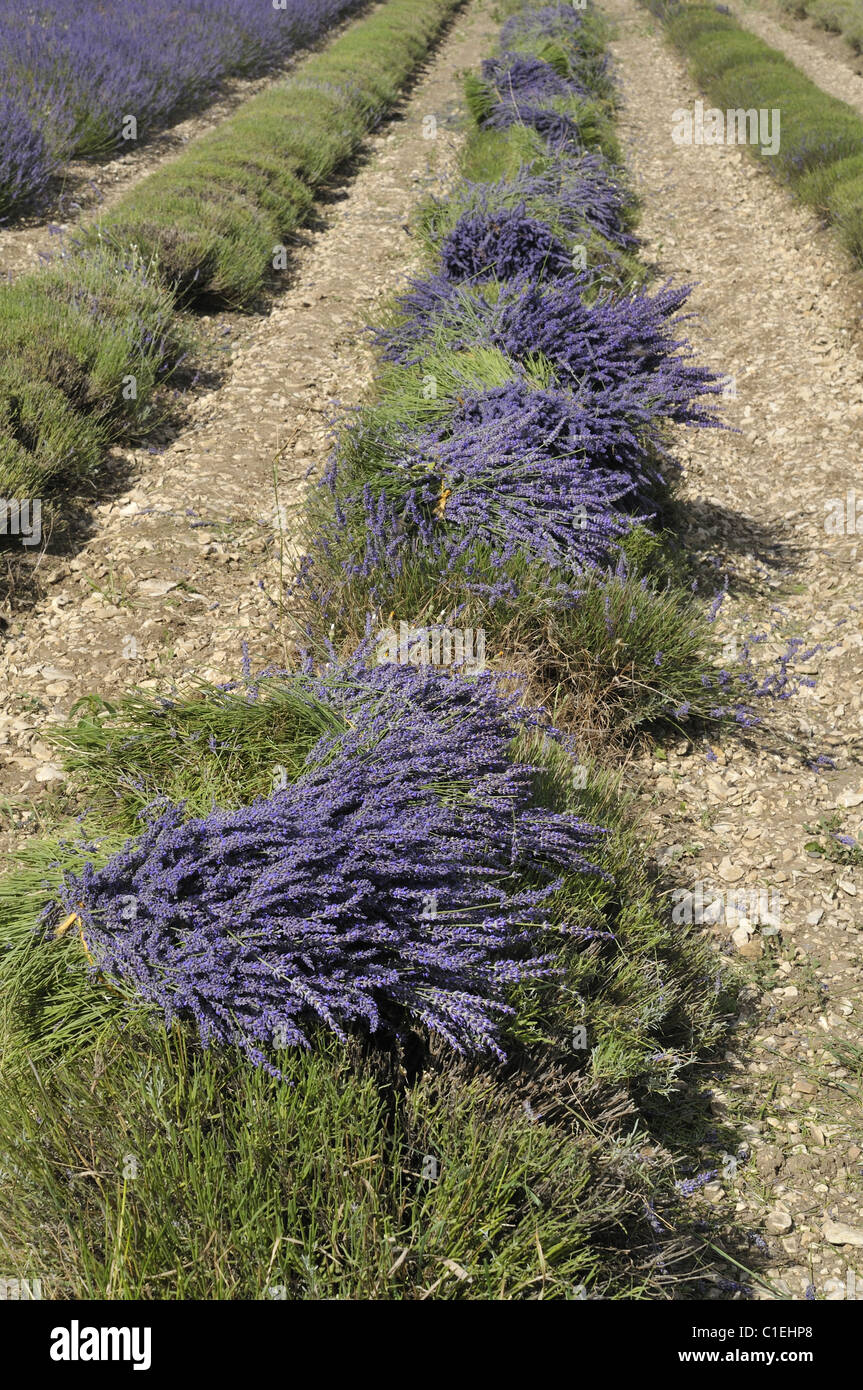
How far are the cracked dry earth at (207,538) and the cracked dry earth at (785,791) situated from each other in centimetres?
207

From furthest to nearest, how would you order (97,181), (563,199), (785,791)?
(97,181) < (563,199) < (785,791)

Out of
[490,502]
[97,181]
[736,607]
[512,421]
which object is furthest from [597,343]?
[97,181]

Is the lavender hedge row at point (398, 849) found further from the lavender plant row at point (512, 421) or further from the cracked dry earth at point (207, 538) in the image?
the cracked dry earth at point (207, 538)

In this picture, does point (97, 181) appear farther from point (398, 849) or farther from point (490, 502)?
point (398, 849)

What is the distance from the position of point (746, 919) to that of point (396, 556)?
6.76 feet

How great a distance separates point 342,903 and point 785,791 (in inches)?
98.3

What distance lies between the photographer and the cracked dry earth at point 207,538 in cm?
407

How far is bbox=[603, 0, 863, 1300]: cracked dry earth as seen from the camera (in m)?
2.74

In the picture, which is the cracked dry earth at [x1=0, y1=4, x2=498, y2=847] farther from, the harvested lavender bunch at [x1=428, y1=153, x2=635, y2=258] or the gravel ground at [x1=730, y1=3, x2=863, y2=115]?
the gravel ground at [x1=730, y1=3, x2=863, y2=115]

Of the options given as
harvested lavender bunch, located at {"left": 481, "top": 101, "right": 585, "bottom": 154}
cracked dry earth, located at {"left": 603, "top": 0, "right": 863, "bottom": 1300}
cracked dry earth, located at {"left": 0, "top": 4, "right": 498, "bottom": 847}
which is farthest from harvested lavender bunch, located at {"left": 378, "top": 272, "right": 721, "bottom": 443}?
harvested lavender bunch, located at {"left": 481, "top": 101, "right": 585, "bottom": 154}

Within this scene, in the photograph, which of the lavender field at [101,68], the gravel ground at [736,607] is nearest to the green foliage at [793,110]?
the gravel ground at [736,607]

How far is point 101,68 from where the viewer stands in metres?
10.9

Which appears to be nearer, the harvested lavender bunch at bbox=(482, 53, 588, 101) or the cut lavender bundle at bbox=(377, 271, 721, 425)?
the cut lavender bundle at bbox=(377, 271, 721, 425)

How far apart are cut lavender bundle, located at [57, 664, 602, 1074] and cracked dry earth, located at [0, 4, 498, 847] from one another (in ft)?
3.37
